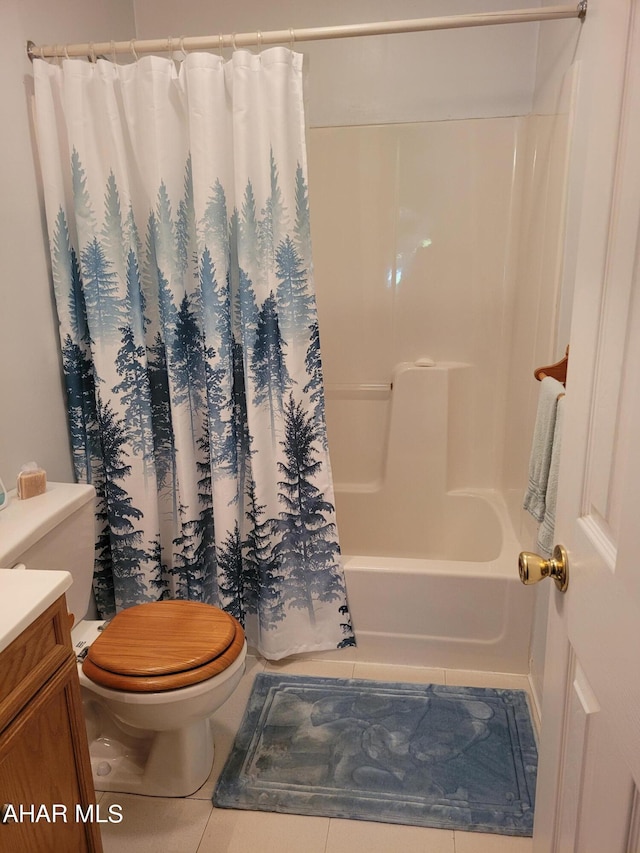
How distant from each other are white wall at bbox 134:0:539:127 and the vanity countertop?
207 cm

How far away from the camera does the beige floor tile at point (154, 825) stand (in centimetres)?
153

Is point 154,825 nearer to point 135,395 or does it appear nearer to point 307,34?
point 135,395

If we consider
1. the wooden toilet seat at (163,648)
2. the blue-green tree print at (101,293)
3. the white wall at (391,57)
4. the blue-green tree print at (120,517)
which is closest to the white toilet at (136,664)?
the wooden toilet seat at (163,648)

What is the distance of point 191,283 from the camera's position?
6.22 ft

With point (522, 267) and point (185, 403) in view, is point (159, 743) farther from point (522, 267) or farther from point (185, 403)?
point (522, 267)

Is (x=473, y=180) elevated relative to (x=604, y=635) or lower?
elevated

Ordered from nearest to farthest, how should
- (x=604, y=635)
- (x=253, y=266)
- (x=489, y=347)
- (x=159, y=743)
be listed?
(x=604, y=635), (x=159, y=743), (x=253, y=266), (x=489, y=347)

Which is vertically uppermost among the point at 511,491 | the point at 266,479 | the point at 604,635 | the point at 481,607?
the point at 604,635

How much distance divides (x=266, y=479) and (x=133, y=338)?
61 cm

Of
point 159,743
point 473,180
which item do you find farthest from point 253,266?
point 159,743

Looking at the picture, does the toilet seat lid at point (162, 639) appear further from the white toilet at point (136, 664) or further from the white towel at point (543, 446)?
the white towel at point (543, 446)

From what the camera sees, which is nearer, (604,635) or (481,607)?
(604,635)

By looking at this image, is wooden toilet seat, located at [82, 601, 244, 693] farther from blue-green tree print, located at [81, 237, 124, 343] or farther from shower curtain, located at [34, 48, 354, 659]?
blue-green tree print, located at [81, 237, 124, 343]

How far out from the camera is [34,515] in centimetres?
153
